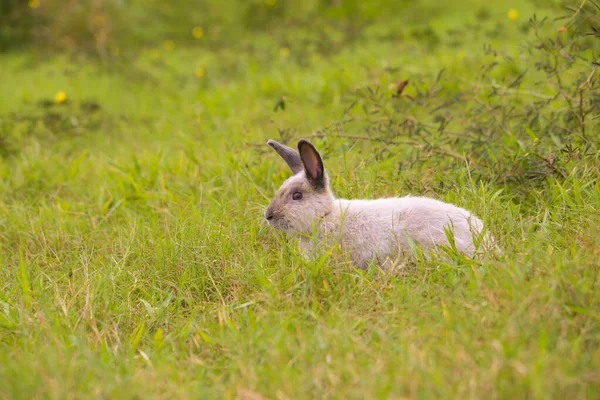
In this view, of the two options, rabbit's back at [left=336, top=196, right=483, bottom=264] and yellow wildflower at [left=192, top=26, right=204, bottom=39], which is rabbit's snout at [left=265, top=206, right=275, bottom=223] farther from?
yellow wildflower at [left=192, top=26, right=204, bottom=39]

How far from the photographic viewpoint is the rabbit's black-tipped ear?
11.7ft

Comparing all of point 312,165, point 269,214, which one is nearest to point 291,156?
point 312,165

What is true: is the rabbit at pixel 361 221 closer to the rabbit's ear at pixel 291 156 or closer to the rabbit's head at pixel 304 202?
the rabbit's head at pixel 304 202

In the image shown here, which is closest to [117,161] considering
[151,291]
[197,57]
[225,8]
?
[151,291]

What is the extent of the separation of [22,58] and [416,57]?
274 inches

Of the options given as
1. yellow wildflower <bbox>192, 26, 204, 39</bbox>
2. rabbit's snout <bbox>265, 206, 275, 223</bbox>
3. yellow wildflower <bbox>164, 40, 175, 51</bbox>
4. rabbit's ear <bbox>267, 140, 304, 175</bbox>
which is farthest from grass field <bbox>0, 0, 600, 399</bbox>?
yellow wildflower <bbox>192, 26, 204, 39</bbox>

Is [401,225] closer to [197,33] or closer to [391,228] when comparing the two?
[391,228]

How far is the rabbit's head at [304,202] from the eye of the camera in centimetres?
368

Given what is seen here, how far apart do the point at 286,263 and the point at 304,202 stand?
1.53ft

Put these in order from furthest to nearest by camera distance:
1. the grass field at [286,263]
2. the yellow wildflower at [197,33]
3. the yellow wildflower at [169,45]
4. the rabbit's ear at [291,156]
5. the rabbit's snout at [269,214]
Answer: the yellow wildflower at [197,33] < the yellow wildflower at [169,45] < the rabbit's ear at [291,156] < the rabbit's snout at [269,214] < the grass field at [286,263]

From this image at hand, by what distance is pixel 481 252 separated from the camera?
10.3 feet

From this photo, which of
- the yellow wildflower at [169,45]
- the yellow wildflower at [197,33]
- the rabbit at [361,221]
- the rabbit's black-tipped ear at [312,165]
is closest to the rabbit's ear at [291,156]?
the rabbit at [361,221]

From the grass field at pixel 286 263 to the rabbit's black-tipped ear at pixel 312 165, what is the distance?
44 centimetres

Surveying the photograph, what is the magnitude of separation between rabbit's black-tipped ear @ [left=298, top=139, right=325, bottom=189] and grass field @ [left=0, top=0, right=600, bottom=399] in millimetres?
438
